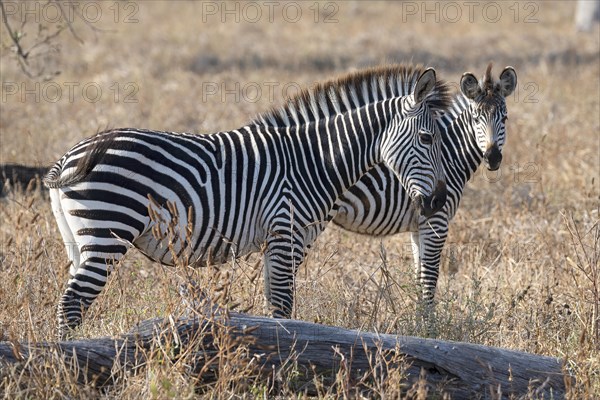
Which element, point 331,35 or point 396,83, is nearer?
point 396,83

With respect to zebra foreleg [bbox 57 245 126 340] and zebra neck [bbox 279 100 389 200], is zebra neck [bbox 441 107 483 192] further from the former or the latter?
zebra foreleg [bbox 57 245 126 340]

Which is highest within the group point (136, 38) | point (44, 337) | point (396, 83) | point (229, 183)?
point (136, 38)

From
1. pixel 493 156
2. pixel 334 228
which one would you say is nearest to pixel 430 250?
pixel 493 156

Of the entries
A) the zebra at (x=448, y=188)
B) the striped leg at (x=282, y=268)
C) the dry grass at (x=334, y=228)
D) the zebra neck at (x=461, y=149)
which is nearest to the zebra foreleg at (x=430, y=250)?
the zebra at (x=448, y=188)

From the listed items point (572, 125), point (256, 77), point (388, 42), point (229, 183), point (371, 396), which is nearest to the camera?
point (371, 396)

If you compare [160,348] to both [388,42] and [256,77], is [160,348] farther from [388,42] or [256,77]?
[388,42]

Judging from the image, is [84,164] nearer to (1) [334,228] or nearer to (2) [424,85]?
(2) [424,85]

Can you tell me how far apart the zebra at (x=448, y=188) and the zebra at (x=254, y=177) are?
682 millimetres

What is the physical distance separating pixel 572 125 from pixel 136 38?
464 inches

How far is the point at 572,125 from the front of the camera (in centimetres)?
1329

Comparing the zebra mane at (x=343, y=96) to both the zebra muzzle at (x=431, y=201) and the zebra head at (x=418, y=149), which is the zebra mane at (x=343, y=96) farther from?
the zebra muzzle at (x=431, y=201)

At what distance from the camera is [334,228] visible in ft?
29.1

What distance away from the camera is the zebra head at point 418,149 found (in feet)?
20.5

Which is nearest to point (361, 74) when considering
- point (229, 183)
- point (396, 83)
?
point (396, 83)
